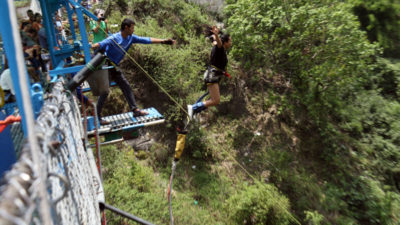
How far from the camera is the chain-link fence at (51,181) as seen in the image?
0.76m

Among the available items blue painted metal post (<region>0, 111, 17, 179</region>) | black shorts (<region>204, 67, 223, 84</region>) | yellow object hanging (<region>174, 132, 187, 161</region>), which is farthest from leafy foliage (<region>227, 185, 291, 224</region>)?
blue painted metal post (<region>0, 111, 17, 179</region>)

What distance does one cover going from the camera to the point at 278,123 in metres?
8.41

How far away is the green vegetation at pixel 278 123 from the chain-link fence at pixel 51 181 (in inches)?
152

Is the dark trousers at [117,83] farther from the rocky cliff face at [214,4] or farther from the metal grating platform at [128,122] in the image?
the rocky cliff face at [214,4]

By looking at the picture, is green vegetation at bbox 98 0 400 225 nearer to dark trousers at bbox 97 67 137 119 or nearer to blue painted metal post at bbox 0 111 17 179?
dark trousers at bbox 97 67 137 119

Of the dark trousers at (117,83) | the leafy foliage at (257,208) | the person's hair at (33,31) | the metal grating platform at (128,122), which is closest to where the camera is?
the person's hair at (33,31)

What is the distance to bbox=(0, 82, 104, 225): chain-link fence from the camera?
76cm

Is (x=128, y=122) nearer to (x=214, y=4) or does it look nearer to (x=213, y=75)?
(x=213, y=75)

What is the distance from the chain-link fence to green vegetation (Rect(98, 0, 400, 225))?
12.7 feet

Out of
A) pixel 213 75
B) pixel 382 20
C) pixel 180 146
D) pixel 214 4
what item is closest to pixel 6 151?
pixel 180 146

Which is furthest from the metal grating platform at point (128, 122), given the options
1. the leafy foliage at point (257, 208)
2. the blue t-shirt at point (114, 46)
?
the leafy foliage at point (257, 208)

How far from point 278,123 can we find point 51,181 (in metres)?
7.96

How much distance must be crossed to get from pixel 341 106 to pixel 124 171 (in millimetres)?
5545

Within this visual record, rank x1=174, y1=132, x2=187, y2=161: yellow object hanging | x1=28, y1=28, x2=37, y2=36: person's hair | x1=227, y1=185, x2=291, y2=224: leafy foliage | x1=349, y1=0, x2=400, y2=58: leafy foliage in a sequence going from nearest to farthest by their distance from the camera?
x1=28, y1=28, x2=37, y2=36: person's hair → x1=174, y1=132, x2=187, y2=161: yellow object hanging → x1=227, y1=185, x2=291, y2=224: leafy foliage → x1=349, y1=0, x2=400, y2=58: leafy foliage
